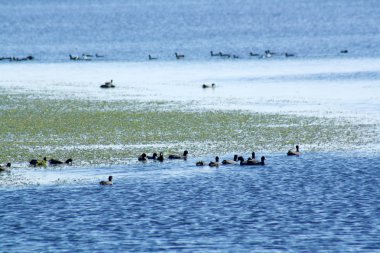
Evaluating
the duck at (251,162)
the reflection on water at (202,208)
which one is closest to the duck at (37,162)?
the reflection on water at (202,208)

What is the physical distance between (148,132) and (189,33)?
258 ft

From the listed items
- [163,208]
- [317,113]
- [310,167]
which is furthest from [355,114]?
[163,208]

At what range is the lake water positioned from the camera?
27.3m

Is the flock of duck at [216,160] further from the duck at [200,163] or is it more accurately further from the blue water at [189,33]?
the blue water at [189,33]

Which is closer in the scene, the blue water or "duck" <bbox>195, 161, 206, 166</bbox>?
"duck" <bbox>195, 161, 206, 166</bbox>

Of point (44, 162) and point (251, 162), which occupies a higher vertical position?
point (44, 162)

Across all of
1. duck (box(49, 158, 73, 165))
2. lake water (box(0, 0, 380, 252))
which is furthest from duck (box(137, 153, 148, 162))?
duck (box(49, 158, 73, 165))

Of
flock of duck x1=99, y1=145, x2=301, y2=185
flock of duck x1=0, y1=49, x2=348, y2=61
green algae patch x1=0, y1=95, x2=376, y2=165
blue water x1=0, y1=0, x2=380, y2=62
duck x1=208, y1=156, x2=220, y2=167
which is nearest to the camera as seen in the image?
duck x1=208, y1=156, x2=220, y2=167

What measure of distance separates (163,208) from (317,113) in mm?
19100

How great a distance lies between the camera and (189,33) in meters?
121

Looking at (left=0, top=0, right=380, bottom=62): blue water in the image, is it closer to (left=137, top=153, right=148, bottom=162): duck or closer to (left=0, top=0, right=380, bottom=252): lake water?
(left=0, top=0, right=380, bottom=252): lake water

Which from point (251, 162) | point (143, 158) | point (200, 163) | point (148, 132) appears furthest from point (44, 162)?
point (148, 132)

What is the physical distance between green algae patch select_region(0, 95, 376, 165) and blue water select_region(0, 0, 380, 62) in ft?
119

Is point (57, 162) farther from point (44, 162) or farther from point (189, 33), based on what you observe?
point (189, 33)
